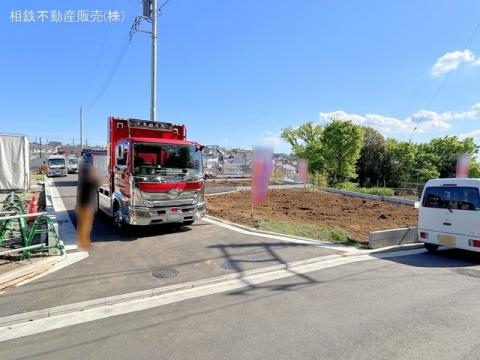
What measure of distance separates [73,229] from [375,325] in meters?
8.19

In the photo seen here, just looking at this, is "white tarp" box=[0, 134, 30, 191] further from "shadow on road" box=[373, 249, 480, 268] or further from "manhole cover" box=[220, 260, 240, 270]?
"shadow on road" box=[373, 249, 480, 268]

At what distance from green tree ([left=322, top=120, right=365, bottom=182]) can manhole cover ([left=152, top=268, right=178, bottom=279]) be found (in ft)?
102

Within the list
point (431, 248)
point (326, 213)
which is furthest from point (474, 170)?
point (431, 248)

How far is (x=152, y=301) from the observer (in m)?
5.04

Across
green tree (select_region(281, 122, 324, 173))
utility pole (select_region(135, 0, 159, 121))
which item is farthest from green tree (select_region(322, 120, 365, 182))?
utility pole (select_region(135, 0, 159, 121))

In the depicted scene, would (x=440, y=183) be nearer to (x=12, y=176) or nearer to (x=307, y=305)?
(x=307, y=305)

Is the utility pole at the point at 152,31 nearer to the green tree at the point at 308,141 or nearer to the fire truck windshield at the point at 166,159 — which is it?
the fire truck windshield at the point at 166,159

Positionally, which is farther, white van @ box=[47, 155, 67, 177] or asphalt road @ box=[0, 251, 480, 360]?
white van @ box=[47, 155, 67, 177]

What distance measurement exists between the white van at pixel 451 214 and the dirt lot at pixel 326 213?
1952mm

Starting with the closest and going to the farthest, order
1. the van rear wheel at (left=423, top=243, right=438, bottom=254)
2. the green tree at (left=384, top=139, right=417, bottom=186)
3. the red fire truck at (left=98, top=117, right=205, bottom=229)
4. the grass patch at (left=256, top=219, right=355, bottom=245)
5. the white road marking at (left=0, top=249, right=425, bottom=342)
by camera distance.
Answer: the white road marking at (left=0, top=249, right=425, bottom=342) → the red fire truck at (left=98, top=117, right=205, bottom=229) → the van rear wheel at (left=423, top=243, right=438, bottom=254) → the grass patch at (left=256, top=219, right=355, bottom=245) → the green tree at (left=384, top=139, right=417, bottom=186)

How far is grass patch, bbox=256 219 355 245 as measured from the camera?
9.71 metres

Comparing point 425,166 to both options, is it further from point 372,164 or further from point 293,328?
point 293,328

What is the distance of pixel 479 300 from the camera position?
5.22m

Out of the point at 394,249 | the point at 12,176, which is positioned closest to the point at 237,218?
the point at 394,249
